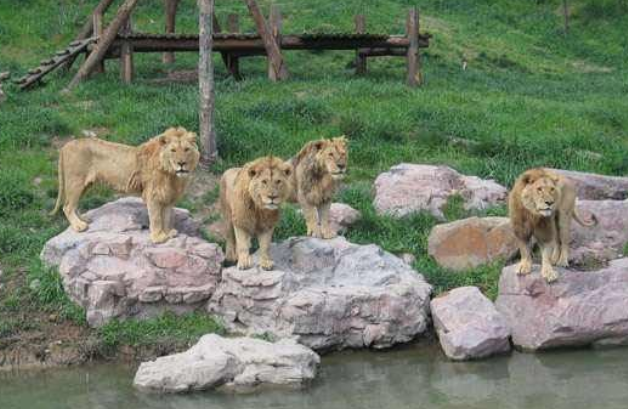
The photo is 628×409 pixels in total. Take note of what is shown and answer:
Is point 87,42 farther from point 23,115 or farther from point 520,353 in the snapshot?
point 520,353

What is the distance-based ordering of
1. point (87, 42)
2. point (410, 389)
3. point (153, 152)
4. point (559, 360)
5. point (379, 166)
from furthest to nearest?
point (87, 42), point (379, 166), point (153, 152), point (559, 360), point (410, 389)

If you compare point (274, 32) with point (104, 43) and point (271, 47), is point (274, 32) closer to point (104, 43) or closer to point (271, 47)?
point (271, 47)

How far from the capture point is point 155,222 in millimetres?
11508

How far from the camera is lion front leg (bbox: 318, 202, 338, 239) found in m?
12.0

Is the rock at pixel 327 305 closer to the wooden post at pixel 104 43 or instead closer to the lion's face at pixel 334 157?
the lion's face at pixel 334 157

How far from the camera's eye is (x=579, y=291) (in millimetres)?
11109

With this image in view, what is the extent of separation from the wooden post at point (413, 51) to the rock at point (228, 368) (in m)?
11.5

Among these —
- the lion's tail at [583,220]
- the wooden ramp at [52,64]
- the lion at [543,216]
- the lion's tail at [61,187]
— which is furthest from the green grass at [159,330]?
the wooden ramp at [52,64]

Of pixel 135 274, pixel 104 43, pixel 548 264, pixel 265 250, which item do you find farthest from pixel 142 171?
pixel 104 43

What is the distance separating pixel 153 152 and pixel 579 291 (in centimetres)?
480

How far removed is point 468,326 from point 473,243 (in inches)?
76.4

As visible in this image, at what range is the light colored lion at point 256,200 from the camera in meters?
10.8

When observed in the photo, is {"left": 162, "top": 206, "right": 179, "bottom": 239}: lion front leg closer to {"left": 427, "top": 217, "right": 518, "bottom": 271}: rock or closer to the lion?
{"left": 427, "top": 217, "right": 518, "bottom": 271}: rock

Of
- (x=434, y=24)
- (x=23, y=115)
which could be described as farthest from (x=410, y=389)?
(x=434, y=24)
